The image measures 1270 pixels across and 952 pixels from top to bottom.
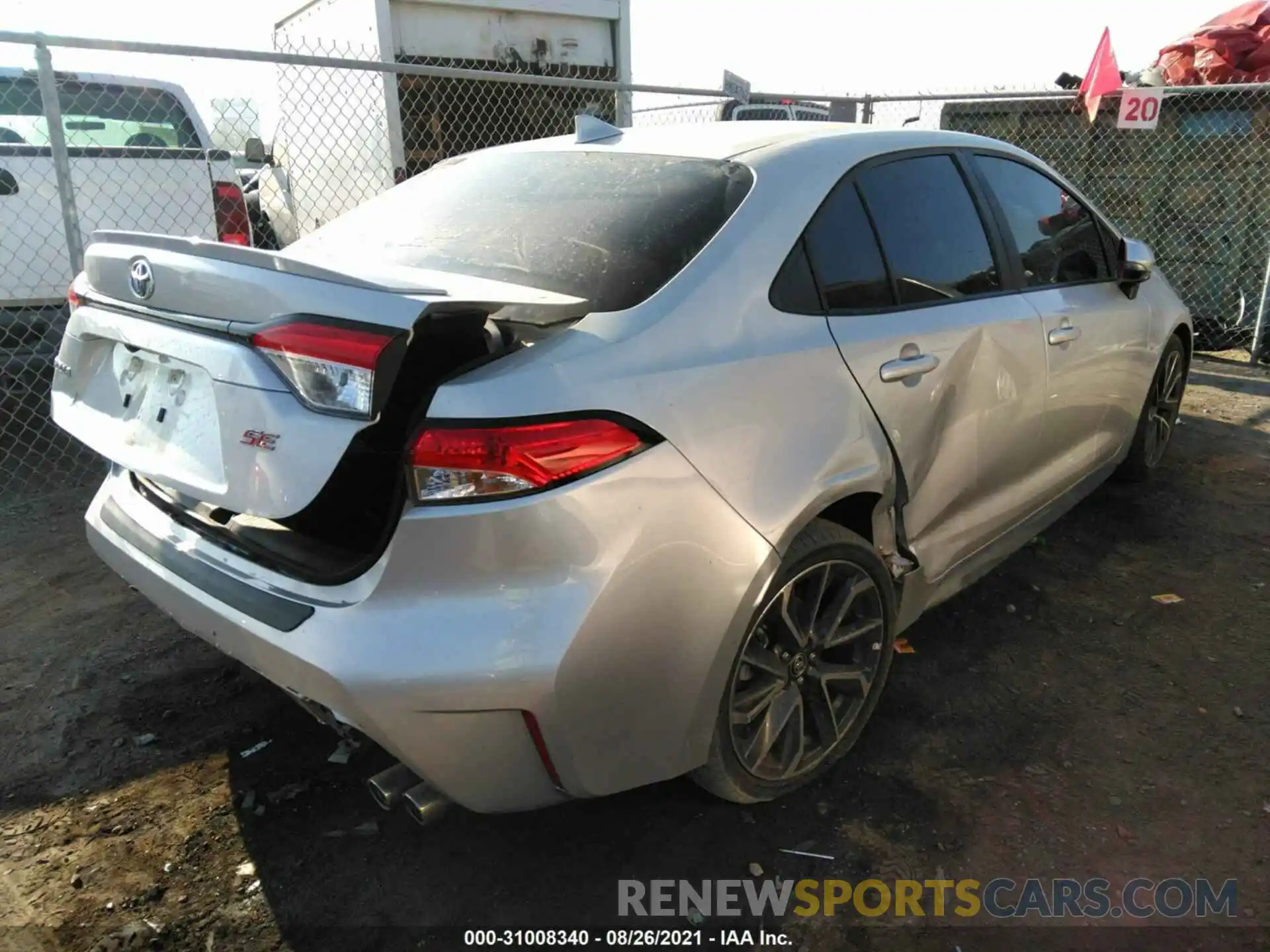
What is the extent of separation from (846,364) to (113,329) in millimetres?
1822

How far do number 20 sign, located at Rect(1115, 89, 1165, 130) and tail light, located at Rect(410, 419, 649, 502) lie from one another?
292 inches

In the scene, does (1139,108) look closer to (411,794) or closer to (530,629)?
(530,629)

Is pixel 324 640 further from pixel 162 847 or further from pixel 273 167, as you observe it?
pixel 273 167

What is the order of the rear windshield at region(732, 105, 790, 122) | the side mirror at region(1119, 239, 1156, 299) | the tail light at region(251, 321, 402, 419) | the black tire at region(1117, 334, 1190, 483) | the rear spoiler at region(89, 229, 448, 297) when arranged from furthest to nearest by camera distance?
the rear windshield at region(732, 105, 790, 122)
the black tire at region(1117, 334, 1190, 483)
the side mirror at region(1119, 239, 1156, 299)
the rear spoiler at region(89, 229, 448, 297)
the tail light at region(251, 321, 402, 419)

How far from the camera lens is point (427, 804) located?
6.70 ft

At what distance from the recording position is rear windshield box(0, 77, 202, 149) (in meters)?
5.94

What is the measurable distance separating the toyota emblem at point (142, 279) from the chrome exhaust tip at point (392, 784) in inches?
48.0

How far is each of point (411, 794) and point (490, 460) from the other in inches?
30.9

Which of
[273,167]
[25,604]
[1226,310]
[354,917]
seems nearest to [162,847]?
[354,917]

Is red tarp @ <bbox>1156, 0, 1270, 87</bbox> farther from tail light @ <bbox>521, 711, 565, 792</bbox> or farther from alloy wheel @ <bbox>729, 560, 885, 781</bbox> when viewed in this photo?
tail light @ <bbox>521, 711, 565, 792</bbox>

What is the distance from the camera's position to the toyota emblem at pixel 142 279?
219 centimetres

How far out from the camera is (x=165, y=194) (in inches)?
235

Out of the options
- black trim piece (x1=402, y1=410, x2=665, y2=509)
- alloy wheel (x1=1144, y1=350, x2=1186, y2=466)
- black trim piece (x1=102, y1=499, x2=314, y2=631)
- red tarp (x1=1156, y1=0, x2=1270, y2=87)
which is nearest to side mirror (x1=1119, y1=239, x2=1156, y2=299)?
alloy wheel (x1=1144, y1=350, x2=1186, y2=466)

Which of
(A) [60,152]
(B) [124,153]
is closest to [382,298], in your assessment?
(A) [60,152]
